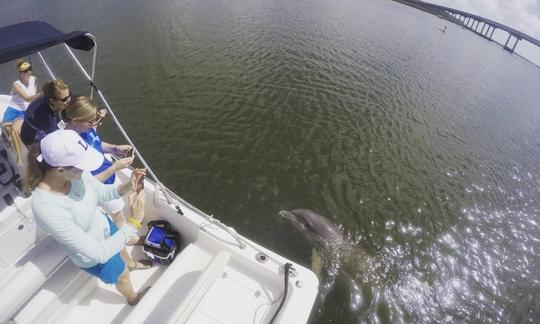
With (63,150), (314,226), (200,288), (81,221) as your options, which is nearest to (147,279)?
(200,288)

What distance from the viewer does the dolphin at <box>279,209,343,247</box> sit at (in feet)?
Result: 26.2

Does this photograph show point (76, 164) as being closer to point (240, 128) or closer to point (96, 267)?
point (96, 267)

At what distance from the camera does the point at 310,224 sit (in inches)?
326

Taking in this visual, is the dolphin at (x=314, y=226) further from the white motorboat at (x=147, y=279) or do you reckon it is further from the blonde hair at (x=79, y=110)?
the blonde hair at (x=79, y=110)

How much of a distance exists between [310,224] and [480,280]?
5059 millimetres

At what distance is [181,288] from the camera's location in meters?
4.16

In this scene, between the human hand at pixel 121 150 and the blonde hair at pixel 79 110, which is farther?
the human hand at pixel 121 150

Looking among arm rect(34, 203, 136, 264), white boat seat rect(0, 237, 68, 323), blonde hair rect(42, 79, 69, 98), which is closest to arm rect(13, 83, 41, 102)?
blonde hair rect(42, 79, 69, 98)

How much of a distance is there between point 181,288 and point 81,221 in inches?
70.0

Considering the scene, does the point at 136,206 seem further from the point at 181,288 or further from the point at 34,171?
the point at 181,288

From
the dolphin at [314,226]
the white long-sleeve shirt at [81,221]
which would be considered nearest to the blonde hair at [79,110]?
the white long-sleeve shirt at [81,221]

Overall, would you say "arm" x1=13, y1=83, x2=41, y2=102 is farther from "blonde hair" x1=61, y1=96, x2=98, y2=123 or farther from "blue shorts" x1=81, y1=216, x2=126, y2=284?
"blue shorts" x1=81, y1=216, x2=126, y2=284

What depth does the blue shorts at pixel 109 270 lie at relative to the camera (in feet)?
12.0

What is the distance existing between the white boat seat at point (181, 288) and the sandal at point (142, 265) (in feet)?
2.95
